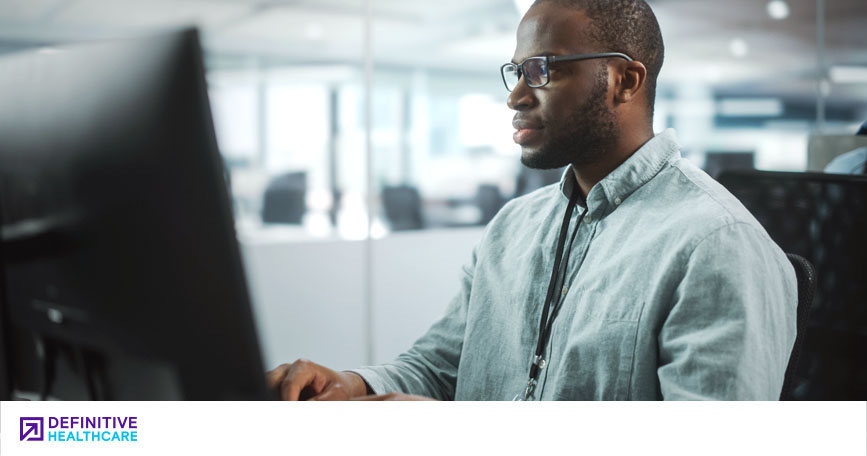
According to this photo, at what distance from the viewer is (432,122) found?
349 centimetres

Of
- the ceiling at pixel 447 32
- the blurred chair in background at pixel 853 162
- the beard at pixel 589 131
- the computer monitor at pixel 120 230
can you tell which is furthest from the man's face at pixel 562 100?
Result: the ceiling at pixel 447 32

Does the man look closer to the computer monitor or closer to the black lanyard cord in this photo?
the black lanyard cord

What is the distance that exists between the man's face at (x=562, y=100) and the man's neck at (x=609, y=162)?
0.01m

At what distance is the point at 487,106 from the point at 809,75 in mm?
1740

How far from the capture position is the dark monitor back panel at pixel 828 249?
1306mm

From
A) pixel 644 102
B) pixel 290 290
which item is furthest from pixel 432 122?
pixel 644 102

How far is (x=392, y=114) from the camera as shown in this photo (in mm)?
3314

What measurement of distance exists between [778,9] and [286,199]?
2860 millimetres
